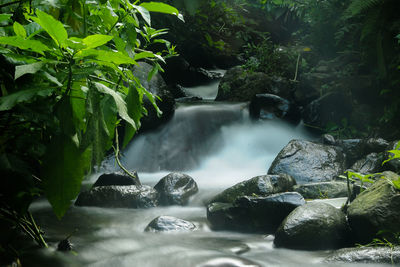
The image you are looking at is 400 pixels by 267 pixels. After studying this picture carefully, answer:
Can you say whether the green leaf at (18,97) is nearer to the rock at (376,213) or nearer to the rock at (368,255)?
the rock at (368,255)

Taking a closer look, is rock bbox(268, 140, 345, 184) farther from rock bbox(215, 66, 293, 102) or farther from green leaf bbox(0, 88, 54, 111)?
green leaf bbox(0, 88, 54, 111)

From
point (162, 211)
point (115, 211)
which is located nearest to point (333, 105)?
point (162, 211)

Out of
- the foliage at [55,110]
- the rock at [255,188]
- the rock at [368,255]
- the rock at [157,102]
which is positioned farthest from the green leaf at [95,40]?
the rock at [157,102]

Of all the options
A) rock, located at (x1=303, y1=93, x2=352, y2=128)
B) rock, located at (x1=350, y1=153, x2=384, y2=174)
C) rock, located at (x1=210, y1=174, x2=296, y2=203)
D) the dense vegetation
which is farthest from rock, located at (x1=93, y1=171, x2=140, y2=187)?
rock, located at (x1=303, y1=93, x2=352, y2=128)

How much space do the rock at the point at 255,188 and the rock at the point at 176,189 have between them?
38 centimetres

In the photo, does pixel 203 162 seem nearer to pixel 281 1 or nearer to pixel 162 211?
pixel 162 211

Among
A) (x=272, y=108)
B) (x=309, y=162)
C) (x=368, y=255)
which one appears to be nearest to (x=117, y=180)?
(x=309, y=162)

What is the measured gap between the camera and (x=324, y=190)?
151 inches

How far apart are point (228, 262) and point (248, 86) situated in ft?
19.3

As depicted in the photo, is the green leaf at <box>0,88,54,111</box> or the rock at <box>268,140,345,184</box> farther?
the rock at <box>268,140,345,184</box>

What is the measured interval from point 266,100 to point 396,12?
266 centimetres

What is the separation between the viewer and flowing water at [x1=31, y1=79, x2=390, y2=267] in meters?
2.36

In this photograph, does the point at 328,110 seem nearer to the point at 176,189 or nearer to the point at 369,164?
the point at 369,164

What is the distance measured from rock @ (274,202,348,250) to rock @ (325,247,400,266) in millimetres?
247
